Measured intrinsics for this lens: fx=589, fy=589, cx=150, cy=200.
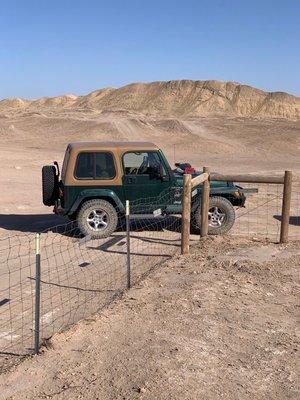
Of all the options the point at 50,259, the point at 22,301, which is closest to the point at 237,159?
the point at 50,259

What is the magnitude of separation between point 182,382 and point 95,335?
129 centimetres

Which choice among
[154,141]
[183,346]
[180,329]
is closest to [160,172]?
[180,329]

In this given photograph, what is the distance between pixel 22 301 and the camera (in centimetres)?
736

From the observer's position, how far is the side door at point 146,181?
10898 millimetres

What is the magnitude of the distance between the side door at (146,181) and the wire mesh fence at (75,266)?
0.12 feet

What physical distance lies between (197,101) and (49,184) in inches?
2919

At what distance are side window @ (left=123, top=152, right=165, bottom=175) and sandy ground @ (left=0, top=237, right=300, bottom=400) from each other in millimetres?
3243

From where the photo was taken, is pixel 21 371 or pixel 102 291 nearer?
pixel 21 371

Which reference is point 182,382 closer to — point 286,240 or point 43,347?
point 43,347

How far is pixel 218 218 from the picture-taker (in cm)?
1109

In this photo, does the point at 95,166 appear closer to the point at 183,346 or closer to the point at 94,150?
the point at 94,150

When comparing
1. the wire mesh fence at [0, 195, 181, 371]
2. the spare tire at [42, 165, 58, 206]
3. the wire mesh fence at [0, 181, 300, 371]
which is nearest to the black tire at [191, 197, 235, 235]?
the wire mesh fence at [0, 181, 300, 371]

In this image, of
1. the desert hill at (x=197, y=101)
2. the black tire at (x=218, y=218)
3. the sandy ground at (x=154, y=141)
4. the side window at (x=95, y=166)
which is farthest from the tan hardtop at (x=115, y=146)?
A: the desert hill at (x=197, y=101)

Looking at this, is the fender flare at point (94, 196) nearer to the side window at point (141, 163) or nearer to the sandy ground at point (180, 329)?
the side window at point (141, 163)
